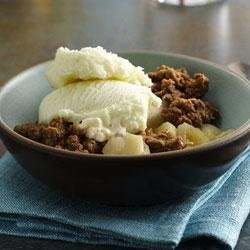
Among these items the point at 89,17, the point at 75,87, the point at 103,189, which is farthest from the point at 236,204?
the point at 89,17

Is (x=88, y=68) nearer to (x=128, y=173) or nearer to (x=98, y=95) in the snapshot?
(x=98, y=95)

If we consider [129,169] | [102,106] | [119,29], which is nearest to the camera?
[129,169]

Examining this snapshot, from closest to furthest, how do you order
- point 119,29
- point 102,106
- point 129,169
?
point 129,169
point 102,106
point 119,29

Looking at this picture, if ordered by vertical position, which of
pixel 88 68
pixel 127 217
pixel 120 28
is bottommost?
pixel 120 28

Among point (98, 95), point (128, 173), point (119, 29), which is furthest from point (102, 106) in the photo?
→ point (119, 29)

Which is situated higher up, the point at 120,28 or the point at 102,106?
the point at 102,106
